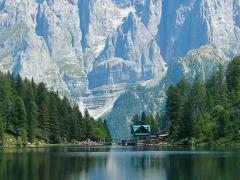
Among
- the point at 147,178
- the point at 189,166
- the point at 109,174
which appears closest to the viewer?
the point at 147,178

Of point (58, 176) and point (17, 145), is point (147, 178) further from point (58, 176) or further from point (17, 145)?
point (17, 145)

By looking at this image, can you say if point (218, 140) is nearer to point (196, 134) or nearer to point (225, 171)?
point (196, 134)

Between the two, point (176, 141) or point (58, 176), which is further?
point (176, 141)

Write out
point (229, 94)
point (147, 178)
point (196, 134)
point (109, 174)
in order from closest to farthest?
point (147, 178), point (109, 174), point (196, 134), point (229, 94)

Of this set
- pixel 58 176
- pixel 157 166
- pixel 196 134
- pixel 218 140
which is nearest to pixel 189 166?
pixel 157 166

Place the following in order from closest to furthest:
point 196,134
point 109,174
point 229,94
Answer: point 109,174
point 196,134
point 229,94

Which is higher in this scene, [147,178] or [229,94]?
[229,94]

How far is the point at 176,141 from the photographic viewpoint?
188 meters

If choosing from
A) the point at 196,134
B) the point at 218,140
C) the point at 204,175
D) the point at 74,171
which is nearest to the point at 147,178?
the point at 204,175

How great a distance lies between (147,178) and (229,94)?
133977mm

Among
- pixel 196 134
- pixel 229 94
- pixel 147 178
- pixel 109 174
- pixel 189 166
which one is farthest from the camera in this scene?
pixel 229 94

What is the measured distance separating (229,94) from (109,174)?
129308mm

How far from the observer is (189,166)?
259 ft

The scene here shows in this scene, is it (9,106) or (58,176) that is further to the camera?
(9,106)
